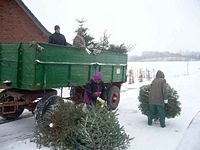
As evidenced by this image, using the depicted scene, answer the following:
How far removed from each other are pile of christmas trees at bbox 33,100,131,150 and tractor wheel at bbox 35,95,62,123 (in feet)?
4.87

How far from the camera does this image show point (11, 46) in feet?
25.9

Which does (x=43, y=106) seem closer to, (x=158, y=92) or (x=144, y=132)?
(x=144, y=132)

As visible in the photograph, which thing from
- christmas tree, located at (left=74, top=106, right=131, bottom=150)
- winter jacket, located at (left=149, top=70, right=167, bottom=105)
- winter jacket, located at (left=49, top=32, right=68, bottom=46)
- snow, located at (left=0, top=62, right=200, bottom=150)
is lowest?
snow, located at (left=0, top=62, right=200, bottom=150)

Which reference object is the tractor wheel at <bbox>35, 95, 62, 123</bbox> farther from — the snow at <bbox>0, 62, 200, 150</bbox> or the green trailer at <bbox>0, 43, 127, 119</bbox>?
the snow at <bbox>0, 62, 200, 150</bbox>

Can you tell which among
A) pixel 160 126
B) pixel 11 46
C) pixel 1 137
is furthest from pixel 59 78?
pixel 160 126

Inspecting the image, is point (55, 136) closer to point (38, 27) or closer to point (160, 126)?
point (160, 126)

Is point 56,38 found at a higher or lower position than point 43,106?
higher

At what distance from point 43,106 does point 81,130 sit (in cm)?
227

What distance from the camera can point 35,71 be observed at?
24.5 ft

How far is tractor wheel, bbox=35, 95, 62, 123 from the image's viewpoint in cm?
755

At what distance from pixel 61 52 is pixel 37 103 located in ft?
4.75

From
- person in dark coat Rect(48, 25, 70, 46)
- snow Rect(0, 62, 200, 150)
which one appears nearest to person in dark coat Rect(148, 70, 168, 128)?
snow Rect(0, 62, 200, 150)

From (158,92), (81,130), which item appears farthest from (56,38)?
(81,130)

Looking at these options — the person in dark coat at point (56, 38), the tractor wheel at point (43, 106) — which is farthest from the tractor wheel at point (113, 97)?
the tractor wheel at point (43, 106)
